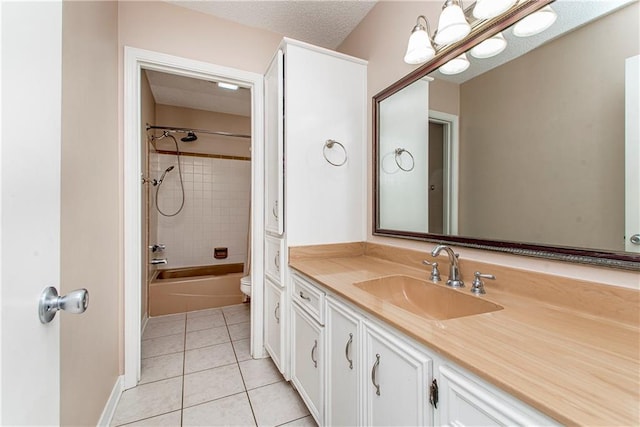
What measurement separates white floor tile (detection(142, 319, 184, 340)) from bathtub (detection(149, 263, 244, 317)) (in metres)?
0.24

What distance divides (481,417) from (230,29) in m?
2.53

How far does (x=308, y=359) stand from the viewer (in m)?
1.40

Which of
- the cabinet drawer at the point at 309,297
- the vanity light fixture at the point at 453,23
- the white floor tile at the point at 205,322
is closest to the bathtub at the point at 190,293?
the white floor tile at the point at 205,322

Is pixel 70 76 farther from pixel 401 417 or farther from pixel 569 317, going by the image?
pixel 569 317

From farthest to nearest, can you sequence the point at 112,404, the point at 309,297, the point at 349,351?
the point at 112,404
the point at 309,297
the point at 349,351

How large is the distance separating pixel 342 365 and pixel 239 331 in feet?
5.50

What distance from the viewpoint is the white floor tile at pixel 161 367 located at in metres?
1.81

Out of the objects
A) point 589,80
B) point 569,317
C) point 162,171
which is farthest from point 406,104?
point 162,171

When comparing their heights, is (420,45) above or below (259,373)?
above

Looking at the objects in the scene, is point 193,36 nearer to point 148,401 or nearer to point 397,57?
point 397,57

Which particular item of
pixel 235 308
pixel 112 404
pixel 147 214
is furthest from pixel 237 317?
pixel 147 214

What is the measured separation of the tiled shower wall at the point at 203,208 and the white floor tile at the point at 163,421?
2325 millimetres

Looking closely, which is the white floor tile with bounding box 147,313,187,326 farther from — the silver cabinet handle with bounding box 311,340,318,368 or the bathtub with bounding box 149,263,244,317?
the silver cabinet handle with bounding box 311,340,318,368

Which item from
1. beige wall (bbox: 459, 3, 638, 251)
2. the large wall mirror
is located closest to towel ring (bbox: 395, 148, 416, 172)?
the large wall mirror
